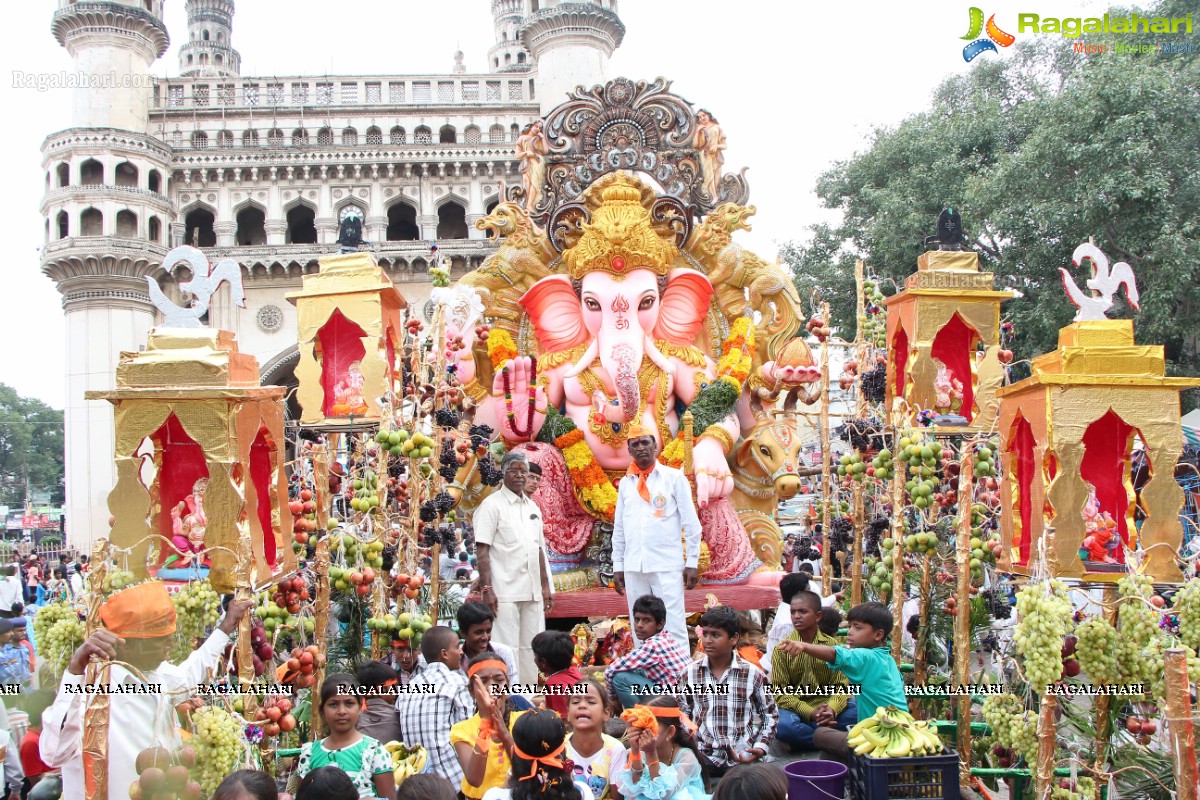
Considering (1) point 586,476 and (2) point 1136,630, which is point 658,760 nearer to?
(2) point 1136,630

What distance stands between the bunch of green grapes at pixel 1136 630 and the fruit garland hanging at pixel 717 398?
476cm

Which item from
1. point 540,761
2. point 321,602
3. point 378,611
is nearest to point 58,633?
point 321,602

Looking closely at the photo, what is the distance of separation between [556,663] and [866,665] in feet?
5.01

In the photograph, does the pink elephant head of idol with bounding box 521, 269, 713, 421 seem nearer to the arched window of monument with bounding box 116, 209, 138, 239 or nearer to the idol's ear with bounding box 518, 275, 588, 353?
the idol's ear with bounding box 518, 275, 588, 353

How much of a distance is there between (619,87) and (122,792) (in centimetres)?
765

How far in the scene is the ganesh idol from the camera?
9.01 meters

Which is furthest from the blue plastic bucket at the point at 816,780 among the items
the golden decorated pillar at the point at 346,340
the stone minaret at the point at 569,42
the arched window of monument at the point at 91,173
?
the arched window of monument at the point at 91,173

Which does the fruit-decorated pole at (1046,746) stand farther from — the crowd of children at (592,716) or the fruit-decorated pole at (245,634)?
the fruit-decorated pole at (245,634)

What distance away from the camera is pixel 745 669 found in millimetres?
5082

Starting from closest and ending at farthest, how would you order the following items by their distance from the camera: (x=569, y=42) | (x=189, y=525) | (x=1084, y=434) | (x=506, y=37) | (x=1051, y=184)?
(x=1084, y=434) → (x=189, y=525) → (x=1051, y=184) → (x=569, y=42) → (x=506, y=37)

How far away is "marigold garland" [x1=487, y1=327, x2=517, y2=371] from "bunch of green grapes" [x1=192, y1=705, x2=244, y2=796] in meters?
5.69

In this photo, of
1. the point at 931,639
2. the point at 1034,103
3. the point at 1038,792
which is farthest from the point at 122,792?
the point at 1034,103

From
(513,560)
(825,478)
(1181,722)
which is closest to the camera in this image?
(1181,722)

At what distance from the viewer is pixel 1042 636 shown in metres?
4.40
